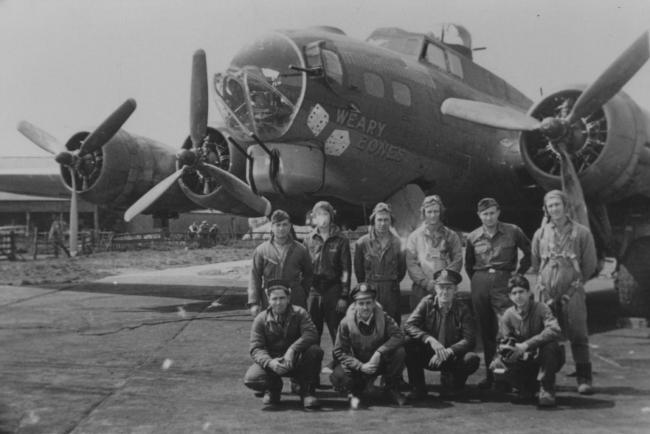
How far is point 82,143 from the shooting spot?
13.3 m

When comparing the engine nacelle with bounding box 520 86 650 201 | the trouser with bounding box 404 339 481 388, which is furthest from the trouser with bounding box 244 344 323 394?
the engine nacelle with bounding box 520 86 650 201

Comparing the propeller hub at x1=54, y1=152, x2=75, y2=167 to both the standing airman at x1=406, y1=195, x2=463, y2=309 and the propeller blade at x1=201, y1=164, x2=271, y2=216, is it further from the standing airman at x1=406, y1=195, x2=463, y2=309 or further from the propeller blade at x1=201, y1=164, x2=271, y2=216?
the standing airman at x1=406, y1=195, x2=463, y2=309

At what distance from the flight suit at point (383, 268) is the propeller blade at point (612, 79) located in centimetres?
380

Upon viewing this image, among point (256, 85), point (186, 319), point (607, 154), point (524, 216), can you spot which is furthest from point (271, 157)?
point (524, 216)

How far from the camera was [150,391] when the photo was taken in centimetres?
560

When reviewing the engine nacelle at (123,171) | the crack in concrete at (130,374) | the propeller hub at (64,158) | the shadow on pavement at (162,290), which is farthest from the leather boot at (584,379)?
the propeller hub at (64,158)

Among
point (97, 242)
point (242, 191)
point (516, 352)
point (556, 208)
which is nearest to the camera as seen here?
point (516, 352)

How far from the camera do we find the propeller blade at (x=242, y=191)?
408 inches

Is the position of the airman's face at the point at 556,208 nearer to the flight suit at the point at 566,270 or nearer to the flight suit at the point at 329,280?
the flight suit at the point at 566,270

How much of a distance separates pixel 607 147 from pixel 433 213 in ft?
13.2

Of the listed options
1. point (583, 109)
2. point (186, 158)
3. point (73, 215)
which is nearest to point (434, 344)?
point (583, 109)

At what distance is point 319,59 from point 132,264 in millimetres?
15964

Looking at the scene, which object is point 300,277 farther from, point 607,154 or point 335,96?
point 607,154

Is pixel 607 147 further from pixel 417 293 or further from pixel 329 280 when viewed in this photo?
pixel 329 280
